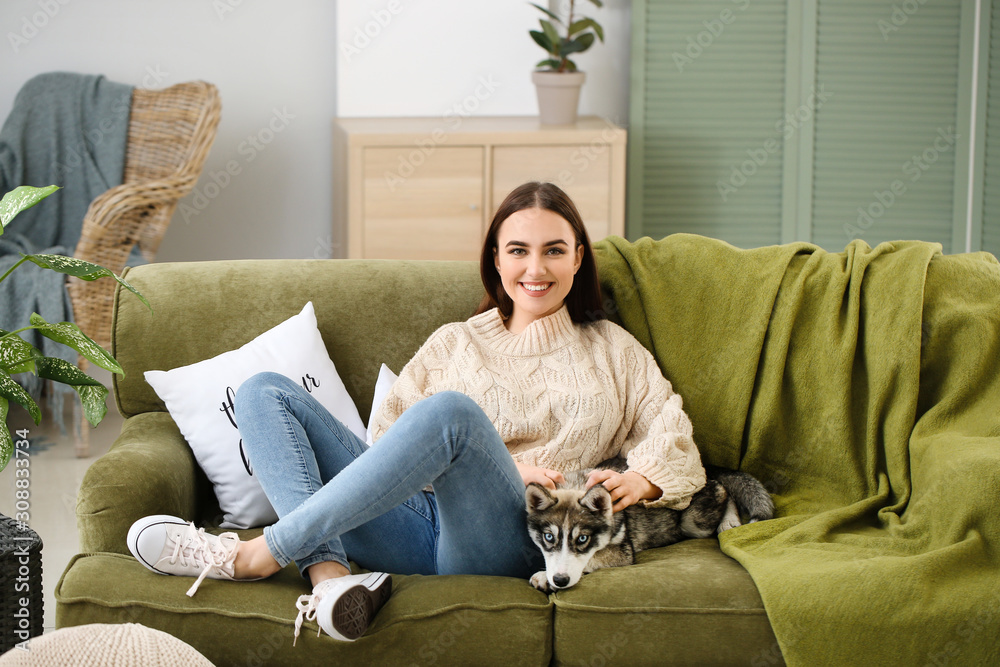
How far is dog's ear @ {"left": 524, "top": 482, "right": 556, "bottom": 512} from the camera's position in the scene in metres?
1.48

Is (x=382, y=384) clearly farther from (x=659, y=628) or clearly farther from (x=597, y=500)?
(x=659, y=628)

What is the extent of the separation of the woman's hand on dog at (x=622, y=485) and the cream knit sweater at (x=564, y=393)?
3 centimetres

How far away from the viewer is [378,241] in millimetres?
3297

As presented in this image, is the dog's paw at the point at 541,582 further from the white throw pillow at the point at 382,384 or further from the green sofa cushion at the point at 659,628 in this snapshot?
the white throw pillow at the point at 382,384

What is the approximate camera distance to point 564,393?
175 centimetres

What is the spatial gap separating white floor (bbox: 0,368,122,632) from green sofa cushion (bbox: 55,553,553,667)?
697 millimetres

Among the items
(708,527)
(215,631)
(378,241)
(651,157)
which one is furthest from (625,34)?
(215,631)

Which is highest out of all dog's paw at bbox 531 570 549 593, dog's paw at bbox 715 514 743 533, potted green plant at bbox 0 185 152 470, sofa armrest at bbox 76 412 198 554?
potted green plant at bbox 0 185 152 470

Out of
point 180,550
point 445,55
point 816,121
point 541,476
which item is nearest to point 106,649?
point 180,550

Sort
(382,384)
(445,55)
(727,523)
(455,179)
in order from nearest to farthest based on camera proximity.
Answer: (727,523) < (382,384) < (455,179) < (445,55)

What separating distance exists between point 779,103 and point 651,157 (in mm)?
522

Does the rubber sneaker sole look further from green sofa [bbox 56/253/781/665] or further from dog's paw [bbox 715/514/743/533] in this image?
dog's paw [bbox 715/514/743/533]

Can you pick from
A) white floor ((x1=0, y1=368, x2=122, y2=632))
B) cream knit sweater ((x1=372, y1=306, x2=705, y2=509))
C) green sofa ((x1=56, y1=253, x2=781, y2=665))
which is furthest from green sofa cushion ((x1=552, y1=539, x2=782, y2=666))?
white floor ((x1=0, y1=368, x2=122, y2=632))

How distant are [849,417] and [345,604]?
1.05 meters
